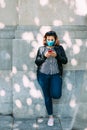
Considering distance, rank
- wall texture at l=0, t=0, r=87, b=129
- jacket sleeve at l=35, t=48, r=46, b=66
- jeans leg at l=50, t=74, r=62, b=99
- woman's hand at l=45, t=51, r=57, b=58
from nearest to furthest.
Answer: woman's hand at l=45, t=51, r=57, b=58, jacket sleeve at l=35, t=48, r=46, b=66, jeans leg at l=50, t=74, r=62, b=99, wall texture at l=0, t=0, r=87, b=129

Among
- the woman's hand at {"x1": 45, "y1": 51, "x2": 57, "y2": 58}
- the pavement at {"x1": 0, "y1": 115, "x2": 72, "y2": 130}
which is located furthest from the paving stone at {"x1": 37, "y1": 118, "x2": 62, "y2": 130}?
the woman's hand at {"x1": 45, "y1": 51, "x2": 57, "y2": 58}

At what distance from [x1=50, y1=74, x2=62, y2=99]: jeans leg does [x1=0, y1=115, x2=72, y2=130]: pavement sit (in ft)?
1.70

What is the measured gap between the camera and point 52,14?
7.50 metres

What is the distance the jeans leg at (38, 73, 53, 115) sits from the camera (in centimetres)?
716

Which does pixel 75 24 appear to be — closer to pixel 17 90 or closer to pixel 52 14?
pixel 52 14

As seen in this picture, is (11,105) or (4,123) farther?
(11,105)

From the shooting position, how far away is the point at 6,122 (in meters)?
7.36

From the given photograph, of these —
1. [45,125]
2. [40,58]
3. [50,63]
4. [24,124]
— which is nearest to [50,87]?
[50,63]

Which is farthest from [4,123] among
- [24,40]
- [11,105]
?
[24,40]

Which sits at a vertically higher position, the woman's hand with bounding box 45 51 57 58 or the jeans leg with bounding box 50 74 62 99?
the woman's hand with bounding box 45 51 57 58

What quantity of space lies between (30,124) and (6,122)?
0.46 m

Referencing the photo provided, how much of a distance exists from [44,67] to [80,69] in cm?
87

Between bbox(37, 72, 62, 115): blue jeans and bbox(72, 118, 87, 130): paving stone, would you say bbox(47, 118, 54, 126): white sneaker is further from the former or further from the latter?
bbox(72, 118, 87, 130): paving stone

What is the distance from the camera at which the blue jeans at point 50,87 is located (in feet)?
A: 23.5
